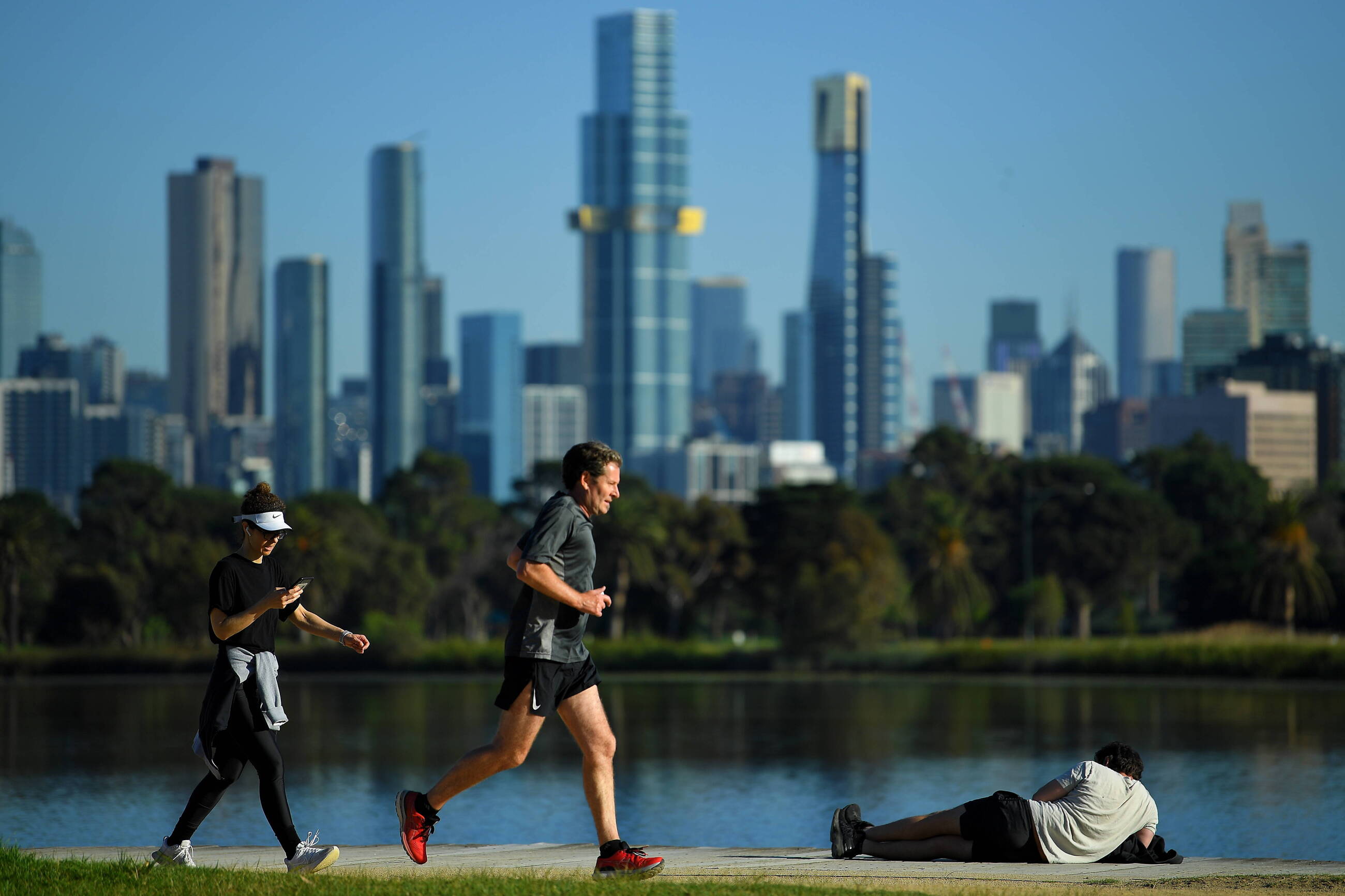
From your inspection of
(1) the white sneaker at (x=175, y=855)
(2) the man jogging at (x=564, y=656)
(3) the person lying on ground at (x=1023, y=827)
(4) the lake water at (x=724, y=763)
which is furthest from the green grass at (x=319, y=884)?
(4) the lake water at (x=724, y=763)

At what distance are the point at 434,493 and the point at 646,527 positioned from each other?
82.5 feet

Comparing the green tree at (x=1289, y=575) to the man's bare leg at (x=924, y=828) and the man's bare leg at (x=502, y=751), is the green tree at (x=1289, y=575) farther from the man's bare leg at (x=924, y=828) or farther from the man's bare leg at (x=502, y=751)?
the man's bare leg at (x=502, y=751)

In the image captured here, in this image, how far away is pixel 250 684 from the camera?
32.7 ft

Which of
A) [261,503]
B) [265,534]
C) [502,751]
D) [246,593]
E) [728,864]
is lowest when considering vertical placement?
[728,864]

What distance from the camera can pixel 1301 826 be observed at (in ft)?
62.8

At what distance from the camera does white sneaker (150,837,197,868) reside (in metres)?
10.1

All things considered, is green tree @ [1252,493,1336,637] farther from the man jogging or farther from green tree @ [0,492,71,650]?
the man jogging

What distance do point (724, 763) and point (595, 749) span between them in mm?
19276

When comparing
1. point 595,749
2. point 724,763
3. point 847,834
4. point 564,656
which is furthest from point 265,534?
point 724,763

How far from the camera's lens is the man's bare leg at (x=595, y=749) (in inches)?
374

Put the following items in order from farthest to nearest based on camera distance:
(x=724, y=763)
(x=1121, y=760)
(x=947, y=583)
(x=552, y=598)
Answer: (x=947, y=583)
(x=724, y=763)
(x=1121, y=760)
(x=552, y=598)

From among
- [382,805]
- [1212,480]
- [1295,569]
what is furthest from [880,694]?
[1212,480]

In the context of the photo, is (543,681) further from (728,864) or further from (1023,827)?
Answer: (1023,827)

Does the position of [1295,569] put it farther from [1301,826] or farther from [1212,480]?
[1301,826]
